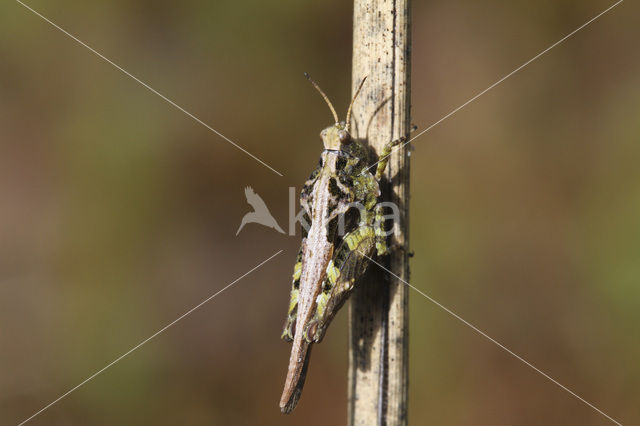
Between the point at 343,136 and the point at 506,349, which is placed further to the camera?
the point at 506,349

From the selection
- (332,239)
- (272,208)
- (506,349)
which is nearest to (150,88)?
(272,208)

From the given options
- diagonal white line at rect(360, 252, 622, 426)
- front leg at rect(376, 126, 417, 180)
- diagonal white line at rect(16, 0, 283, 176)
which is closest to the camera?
front leg at rect(376, 126, 417, 180)

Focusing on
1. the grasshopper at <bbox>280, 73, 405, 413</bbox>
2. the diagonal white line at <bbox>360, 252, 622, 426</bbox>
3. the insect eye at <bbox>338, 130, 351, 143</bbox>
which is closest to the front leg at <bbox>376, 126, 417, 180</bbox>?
the grasshopper at <bbox>280, 73, 405, 413</bbox>

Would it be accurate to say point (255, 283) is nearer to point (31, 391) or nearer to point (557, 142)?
point (31, 391)

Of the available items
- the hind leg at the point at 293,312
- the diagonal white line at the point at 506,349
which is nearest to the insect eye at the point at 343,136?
the hind leg at the point at 293,312

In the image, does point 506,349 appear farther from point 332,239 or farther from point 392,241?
point 332,239

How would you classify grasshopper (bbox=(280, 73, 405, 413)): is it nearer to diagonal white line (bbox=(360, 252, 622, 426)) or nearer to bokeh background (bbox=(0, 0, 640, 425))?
diagonal white line (bbox=(360, 252, 622, 426))
